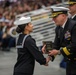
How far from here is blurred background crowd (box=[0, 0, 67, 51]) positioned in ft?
51.4

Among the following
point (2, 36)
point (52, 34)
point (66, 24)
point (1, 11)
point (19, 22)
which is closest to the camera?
point (66, 24)

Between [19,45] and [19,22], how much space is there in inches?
15.4

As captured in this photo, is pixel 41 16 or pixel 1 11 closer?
pixel 41 16

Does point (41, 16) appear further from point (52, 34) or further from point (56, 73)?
point (56, 73)

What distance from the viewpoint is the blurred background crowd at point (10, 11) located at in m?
15.7

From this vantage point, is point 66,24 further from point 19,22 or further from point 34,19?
point 34,19

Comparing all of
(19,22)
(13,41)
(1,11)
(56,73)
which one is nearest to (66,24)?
(19,22)

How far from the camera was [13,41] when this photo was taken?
1580cm

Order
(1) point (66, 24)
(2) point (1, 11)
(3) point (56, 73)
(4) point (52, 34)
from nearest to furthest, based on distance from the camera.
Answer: (1) point (66, 24)
(3) point (56, 73)
(4) point (52, 34)
(2) point (1, 11)

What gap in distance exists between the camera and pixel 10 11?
710 inches

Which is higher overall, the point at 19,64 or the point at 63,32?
the point at 63,32

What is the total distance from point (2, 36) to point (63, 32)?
1018 cm

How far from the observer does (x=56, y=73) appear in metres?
10.3

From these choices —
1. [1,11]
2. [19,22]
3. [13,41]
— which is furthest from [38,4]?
[19,22]
